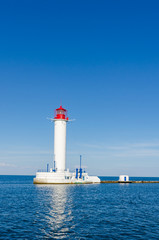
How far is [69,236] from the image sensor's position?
1053 inches

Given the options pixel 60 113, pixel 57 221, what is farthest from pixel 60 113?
pixel 57 221

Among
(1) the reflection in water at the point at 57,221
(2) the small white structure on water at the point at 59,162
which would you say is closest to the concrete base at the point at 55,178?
(2) the small white structure on water at the point at 59,162

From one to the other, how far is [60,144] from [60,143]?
358mm

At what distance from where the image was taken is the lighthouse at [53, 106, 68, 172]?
96.3 meters

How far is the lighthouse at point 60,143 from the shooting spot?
→ 9631 cm

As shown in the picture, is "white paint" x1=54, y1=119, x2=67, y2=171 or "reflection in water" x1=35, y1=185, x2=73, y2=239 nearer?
"reflection in water" x1=35, y1=185, x2=73, y2=239

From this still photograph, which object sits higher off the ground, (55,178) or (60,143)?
(60,143)

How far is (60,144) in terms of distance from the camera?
318ft

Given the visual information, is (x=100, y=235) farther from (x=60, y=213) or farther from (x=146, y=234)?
(x=60, y=213)

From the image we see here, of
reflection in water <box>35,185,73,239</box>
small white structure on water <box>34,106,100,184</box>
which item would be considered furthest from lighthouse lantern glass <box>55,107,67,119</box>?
reflection in water <box>35,185,73,239</box>

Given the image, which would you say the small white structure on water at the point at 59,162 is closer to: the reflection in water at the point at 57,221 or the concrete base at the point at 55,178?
the concrete base at the point at 55,178

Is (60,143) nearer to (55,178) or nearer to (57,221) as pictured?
(55,178)

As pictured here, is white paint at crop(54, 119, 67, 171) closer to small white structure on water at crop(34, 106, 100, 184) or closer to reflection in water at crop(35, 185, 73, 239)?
small white structure on water at crop(34, 106, 100, 184)

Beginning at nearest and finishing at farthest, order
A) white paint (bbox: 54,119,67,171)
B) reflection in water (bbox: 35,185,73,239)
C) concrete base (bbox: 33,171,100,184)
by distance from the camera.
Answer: reflection in water (bbox: 35,185,73,239)
concrete base (bbox: 33,171,100,184)
white paint (bbox: 54,119,67,171)
